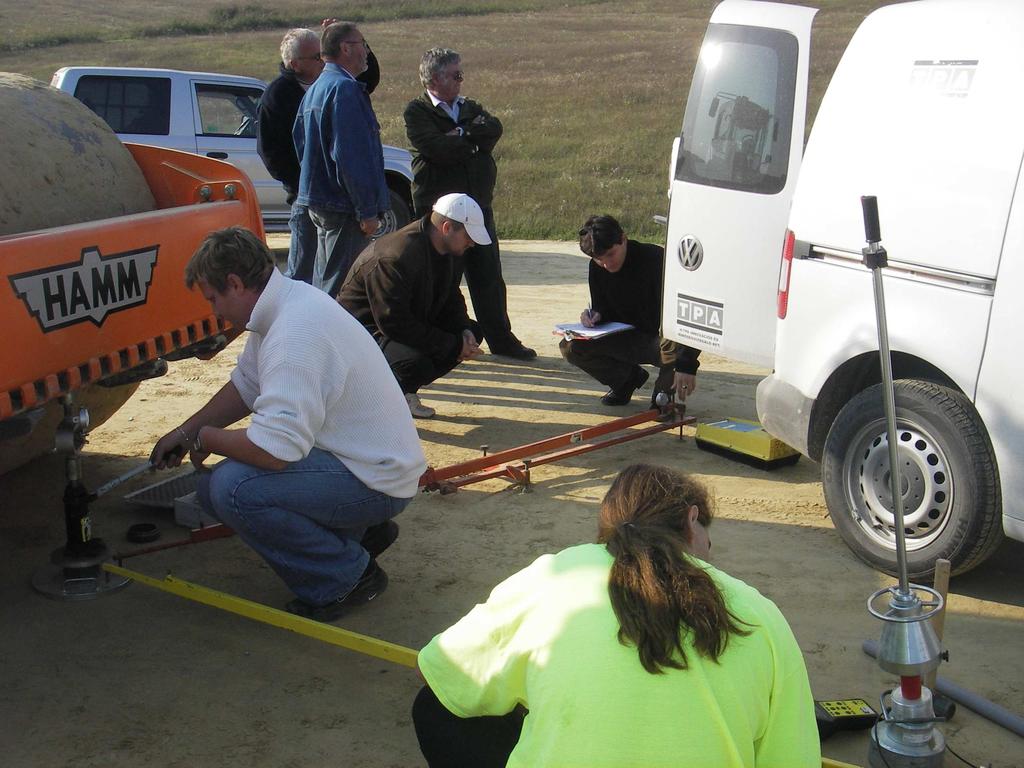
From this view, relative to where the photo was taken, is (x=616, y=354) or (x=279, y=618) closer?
(x=279, y=618)

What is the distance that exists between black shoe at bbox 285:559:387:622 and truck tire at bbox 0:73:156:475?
1.14 metres

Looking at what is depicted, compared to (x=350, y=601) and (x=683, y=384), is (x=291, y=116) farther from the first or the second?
(x=350, y=601)

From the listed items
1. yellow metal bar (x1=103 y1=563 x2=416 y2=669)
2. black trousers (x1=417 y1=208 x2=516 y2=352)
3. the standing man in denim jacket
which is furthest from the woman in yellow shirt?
black trousers (x1=417 y1=208 x2=516 y2=352)

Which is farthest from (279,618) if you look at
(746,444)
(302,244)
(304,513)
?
(302,244)

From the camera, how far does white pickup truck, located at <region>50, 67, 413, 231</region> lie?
11.5m

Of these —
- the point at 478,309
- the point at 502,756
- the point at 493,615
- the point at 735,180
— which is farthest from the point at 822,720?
the point at 478,309

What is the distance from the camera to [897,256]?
4422 millimetres

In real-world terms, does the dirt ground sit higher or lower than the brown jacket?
lower

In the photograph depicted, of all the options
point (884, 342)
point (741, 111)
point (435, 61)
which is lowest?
point (884, 342)

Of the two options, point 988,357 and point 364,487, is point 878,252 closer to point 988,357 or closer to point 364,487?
point 988,357

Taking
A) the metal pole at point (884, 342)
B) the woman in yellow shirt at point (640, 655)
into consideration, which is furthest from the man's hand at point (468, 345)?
the woman in yellow shirt at point (640, 655)

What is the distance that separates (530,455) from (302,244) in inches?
91.4

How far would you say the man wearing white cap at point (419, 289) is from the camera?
577cm

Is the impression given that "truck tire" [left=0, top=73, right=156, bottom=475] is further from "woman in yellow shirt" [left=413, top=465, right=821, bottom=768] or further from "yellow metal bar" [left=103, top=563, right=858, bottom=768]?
"woman in yellow shirt" [left=413, top=465, right=821, bottom=768]
